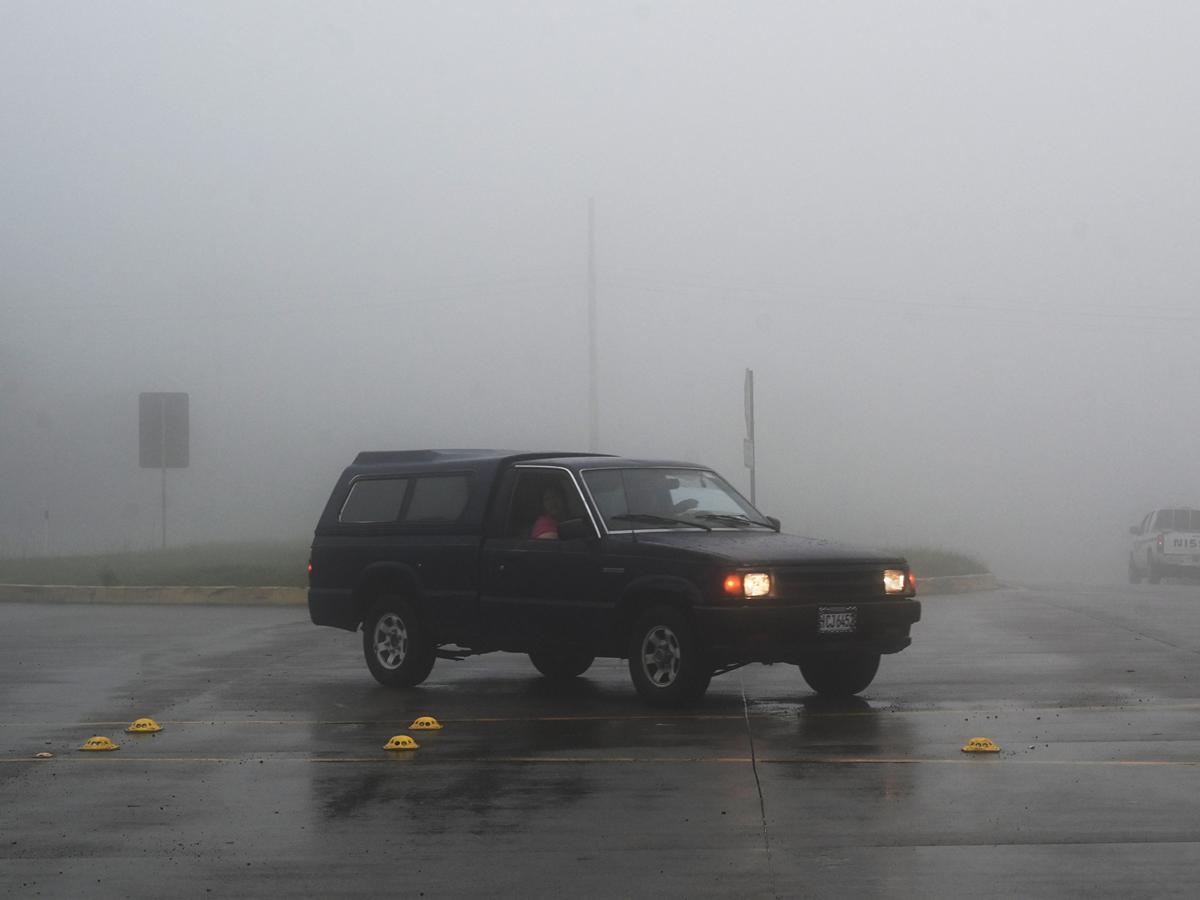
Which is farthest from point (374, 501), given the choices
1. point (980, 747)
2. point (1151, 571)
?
point (1151, 571)

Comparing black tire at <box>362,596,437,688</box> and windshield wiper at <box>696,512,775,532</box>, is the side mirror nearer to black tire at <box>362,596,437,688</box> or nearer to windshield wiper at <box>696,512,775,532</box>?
windshield wiper at <box>696,512,775,532</box>

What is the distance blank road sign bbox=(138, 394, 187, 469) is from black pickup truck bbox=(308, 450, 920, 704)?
2079cm

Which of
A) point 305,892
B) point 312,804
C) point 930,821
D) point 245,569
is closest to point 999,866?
point 930,821

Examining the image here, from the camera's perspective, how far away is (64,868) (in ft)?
22.5

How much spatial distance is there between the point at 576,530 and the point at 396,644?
2232 millimetres

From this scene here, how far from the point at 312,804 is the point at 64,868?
1.56 m

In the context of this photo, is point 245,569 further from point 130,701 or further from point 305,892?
point 305,892

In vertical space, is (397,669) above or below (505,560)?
below

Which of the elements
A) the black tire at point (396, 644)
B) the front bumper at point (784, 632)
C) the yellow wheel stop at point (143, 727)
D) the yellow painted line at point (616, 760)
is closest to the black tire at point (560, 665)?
the black tire at point (396, 644)

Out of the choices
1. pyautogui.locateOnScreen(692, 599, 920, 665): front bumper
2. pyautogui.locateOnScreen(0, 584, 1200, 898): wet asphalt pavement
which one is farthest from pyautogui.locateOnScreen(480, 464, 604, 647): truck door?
pyautogui.locateOnScreen(692, 599, 920, 665): front bumper

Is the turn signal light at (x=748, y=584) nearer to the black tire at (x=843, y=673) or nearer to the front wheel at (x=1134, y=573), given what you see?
the black tire at (x=843, y=673)

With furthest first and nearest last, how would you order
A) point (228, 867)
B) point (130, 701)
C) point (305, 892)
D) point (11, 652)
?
point (11, 652)
point (130, 701)
point (228, 867)
point (305, 892)

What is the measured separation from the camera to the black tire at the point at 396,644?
44.8 ft

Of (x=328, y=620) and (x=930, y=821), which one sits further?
(x=328, y=620)
